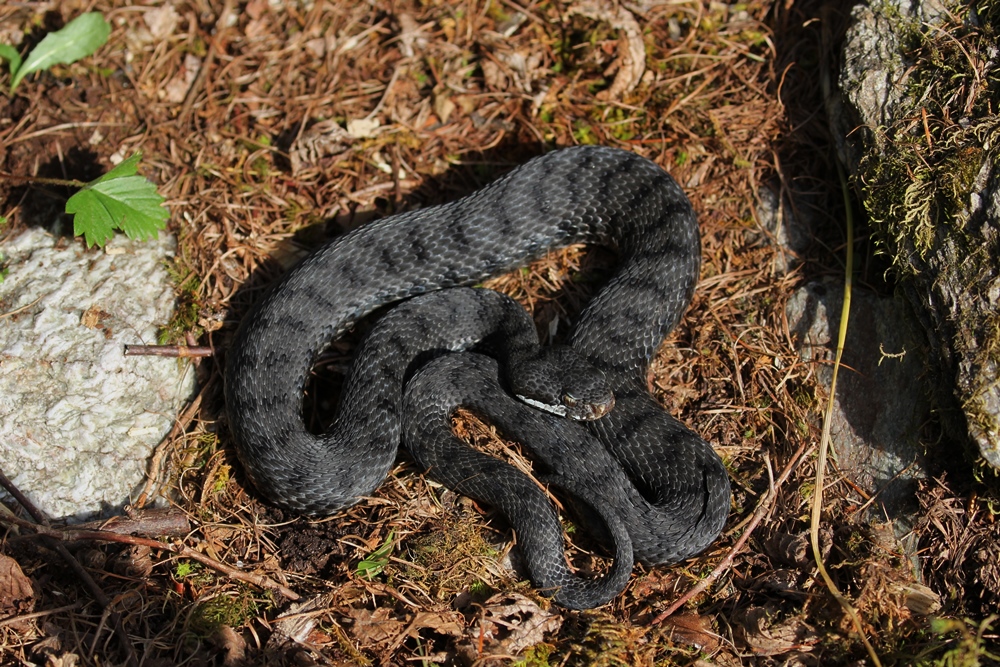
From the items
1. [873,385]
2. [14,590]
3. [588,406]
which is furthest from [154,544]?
[873,385]

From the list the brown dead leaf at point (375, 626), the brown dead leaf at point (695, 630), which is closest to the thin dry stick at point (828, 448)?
the brown dead leaf at point (695, 630)

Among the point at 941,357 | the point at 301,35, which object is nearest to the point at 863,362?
the point at 941,357

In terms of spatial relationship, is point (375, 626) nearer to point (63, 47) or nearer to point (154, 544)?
point (154, 544)

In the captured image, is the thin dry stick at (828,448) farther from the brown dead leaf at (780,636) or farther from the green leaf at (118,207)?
the green leaf at (118,207)

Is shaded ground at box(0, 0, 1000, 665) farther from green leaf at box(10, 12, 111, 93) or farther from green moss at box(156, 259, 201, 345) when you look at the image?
green leaf at box(10, 12, 111, 93)

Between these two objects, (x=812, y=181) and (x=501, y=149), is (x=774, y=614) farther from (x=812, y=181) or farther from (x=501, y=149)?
(x=501, y=149)

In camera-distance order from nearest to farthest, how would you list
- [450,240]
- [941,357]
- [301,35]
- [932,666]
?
1. [932,666]
2. [941,357]
3. [450,240]
4. [301,35]
